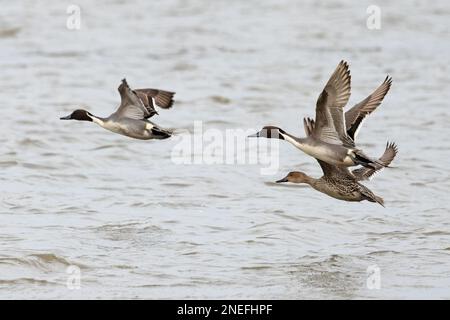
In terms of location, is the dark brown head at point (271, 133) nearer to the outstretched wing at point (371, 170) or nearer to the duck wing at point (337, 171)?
the duck wing at point (337, 171)

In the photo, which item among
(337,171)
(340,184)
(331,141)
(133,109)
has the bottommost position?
(340,184)

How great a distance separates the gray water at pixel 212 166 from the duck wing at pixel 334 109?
1.02 m

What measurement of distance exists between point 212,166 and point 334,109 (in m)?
3.83

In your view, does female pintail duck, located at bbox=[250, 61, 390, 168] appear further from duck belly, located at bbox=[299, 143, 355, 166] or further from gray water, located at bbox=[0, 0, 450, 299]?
gray water, located at bbox=[0, 0, 450, 299]

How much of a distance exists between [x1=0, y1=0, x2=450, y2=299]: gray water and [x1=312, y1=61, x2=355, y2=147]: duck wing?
3.33ft

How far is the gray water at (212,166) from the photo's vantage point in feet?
30.2

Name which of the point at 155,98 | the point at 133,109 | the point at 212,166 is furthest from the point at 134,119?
the point at 212,166

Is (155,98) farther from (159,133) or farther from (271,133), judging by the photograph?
(271,133)

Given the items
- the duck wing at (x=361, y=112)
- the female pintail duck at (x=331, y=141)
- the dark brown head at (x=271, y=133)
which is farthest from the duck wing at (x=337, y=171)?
the dark brown head at (x=271, y=133)

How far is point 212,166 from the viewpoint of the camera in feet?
43.7

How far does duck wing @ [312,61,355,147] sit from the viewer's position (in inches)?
373

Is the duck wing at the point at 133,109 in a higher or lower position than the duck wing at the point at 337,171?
higher

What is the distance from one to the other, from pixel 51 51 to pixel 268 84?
444 cm

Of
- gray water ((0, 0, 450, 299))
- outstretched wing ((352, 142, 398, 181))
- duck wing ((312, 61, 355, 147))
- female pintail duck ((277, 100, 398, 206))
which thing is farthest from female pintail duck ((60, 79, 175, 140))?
outstretched wing ((352, 142, 398, 181))
